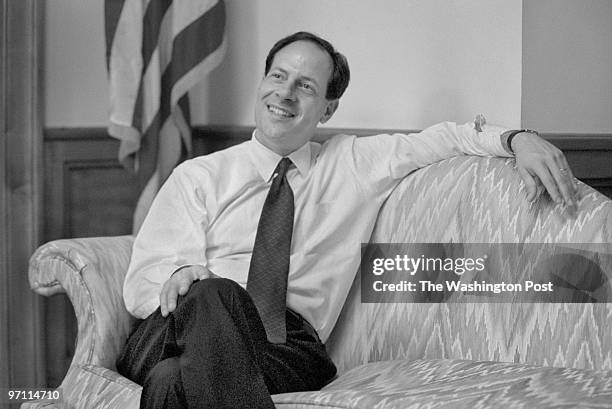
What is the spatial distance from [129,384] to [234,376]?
0.32 metres

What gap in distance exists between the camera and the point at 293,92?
5.75 feet

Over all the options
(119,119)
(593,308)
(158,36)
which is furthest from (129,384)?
(158,36)

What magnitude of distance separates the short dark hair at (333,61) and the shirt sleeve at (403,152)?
13 centimetres

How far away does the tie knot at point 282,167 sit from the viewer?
174cm

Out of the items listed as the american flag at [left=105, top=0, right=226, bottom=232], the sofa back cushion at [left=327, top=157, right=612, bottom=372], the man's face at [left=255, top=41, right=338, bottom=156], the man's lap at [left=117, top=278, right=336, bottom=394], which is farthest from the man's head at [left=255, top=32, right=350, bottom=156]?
the american flag at [left=105, top=0, right=226, bottom=232]

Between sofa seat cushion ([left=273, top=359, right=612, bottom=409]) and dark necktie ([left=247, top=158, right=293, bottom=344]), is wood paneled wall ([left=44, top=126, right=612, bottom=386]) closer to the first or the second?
dark necktie ([left=247, top=158, right=293, bottom=344])

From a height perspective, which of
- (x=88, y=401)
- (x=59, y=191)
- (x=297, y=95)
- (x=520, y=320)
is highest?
(x=297, y=95)

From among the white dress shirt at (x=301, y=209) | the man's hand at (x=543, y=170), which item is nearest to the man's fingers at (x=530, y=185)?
the man's hand at (x=543, y=170)

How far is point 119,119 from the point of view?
2.52 metres

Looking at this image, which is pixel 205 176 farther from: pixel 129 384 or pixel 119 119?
pixel 119 119

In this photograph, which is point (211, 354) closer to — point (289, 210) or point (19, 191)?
point (289, 210)

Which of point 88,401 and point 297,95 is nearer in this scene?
point 88,401

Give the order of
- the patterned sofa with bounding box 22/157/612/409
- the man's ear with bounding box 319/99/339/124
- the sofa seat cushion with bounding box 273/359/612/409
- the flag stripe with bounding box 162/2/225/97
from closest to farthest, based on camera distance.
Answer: the sofa seat cushion with bounding box 273/359/612/409
the patterned sofa with bounding box 22/157/612/409
the man's ear with bounding box 319/99/339/124
the flag stripe with bounding box 162/2/225/97

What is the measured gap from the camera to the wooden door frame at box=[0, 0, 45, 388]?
7.79 feet
